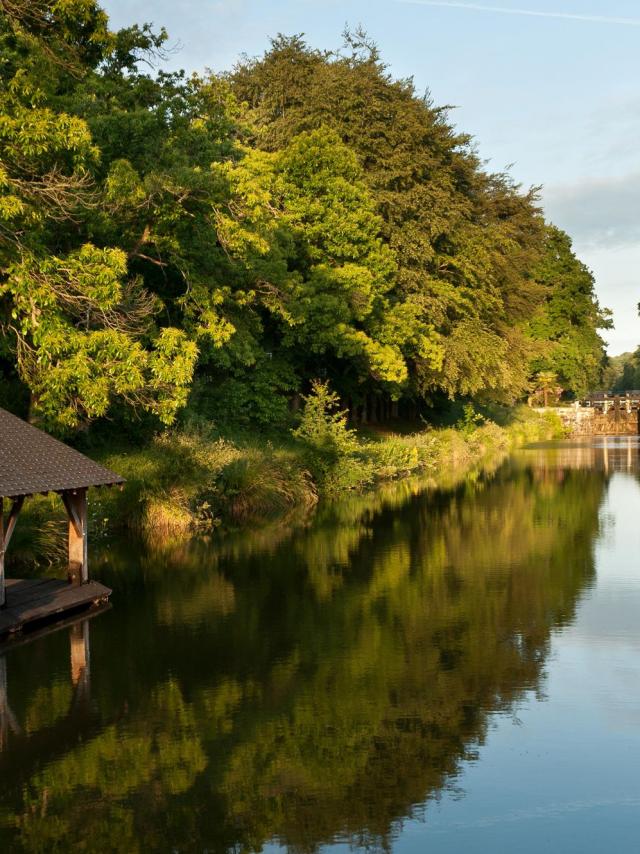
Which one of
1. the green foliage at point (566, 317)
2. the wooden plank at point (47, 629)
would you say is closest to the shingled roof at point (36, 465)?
the wooden plank at point (47, 629)

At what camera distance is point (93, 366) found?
2555cm

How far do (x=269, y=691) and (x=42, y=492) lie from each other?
5.75m

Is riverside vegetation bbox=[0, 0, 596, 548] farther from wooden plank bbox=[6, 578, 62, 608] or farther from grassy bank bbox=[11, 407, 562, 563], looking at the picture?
wooden plank bbox=[6, 578, 62, 608]

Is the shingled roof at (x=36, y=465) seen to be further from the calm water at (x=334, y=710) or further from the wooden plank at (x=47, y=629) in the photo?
the calm water at (x=334, y=710)

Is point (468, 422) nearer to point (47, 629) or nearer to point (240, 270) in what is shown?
point (240, 270)

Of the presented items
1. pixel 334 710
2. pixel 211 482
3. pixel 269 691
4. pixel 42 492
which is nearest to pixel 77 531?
pixel 42 492

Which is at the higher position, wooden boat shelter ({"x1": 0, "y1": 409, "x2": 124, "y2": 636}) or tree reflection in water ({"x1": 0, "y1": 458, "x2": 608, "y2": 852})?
wooden boat shelter ({"x1": 0, "y1": 409, "x2": 124, "y2": 636})

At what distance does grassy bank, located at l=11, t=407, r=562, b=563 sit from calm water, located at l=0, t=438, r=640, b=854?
2.74 m

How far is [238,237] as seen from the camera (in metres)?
33.4

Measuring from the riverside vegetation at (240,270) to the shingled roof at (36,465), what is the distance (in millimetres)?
5311

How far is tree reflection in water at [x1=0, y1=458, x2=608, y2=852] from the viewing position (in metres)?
10.2

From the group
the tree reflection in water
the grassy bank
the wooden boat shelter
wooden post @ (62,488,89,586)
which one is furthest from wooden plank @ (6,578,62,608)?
the grassy bank

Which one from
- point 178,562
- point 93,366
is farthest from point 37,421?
point 178,562

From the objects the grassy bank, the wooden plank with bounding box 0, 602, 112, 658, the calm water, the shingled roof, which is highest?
the shingled roof
